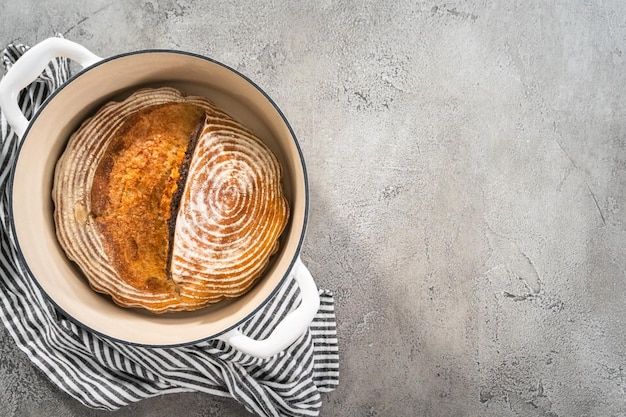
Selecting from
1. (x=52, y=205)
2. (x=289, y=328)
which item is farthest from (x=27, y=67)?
(x=289, y=328)

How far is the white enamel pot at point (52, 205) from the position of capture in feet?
2.44

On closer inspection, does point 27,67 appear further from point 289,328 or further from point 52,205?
point 289,328

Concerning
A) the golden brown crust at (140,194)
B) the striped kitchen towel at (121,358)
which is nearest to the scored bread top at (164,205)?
the golden brown crust at (140,194)

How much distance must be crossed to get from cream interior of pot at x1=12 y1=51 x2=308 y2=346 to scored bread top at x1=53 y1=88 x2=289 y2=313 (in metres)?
0.02

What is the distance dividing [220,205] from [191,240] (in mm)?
56

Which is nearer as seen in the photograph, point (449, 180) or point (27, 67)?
point (27, 67)

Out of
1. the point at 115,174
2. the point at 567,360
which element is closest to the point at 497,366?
the point at 567,360

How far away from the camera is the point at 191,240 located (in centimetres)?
78

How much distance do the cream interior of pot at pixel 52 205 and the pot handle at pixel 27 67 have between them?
36 mm

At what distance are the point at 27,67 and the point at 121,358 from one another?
0.45 metres

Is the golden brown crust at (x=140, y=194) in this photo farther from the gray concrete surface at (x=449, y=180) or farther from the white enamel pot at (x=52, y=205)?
the gray concrete surface at (x=449, y=180)

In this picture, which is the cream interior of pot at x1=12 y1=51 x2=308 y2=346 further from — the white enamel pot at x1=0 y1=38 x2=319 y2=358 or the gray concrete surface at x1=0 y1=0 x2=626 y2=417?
the gray concrete surface at x1=0 y1=0 x2=626 y2=417

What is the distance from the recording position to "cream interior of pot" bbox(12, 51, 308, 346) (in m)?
0.75

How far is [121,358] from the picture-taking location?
954 mm
